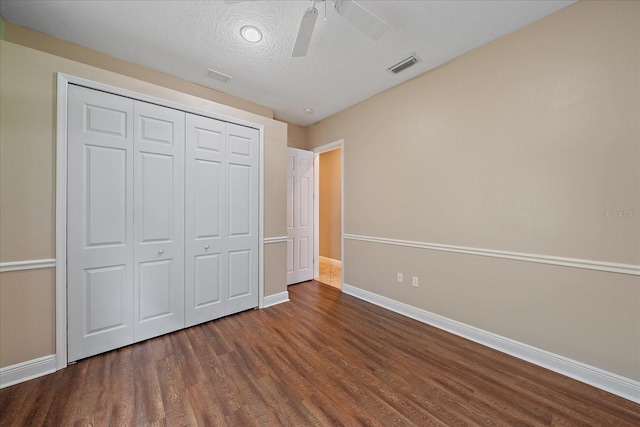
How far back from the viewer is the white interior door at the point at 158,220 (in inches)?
90.9

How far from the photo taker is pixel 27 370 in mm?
1817

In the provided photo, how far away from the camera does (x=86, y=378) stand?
1.84m

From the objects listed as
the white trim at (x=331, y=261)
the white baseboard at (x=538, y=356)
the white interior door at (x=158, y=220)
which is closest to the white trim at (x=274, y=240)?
the white interior door at (x=158, y=220)

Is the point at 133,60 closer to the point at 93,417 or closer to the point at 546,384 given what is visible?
the point at 93,417

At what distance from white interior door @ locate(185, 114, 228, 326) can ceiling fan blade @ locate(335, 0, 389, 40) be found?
5.83ft

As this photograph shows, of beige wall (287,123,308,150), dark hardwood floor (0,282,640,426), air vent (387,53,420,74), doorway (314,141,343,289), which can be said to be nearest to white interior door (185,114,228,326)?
dark hardwood floor (0,282,640,426)

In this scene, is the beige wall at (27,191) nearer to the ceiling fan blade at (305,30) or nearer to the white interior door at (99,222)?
the white interior door at (99,222)

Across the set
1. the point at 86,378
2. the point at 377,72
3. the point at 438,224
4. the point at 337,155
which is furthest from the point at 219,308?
the point at 337,155

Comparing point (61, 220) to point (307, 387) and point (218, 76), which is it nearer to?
point (218, 76)

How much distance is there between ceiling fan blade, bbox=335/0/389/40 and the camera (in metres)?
1.58

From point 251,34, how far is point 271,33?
0.60 feet

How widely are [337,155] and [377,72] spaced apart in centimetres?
295

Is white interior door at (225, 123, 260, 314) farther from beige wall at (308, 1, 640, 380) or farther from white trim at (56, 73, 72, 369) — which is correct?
beige wall at (308, 1, 640, 380)

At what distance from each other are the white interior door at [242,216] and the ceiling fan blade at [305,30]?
1.35m
